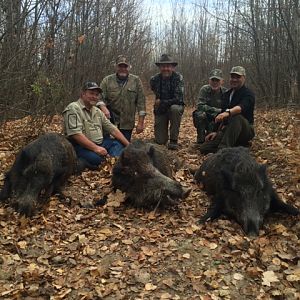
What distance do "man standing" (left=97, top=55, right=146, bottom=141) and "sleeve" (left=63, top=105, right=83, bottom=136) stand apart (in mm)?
1915

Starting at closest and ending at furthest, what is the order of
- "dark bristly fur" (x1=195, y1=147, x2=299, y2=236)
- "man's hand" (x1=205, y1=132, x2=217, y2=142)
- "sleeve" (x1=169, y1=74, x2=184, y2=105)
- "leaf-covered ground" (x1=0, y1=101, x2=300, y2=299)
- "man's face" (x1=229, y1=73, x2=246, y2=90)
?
"leaf-covered ground" (x1=0, y1=101, x2=300, y2=299) < "dark bristly fur" (x1=195, y1=147, x2=299, y2=236) < "man's face" (x1=229, y1=73, x2=246, y2=90) < "man's hand" (x1=205, y1=132, x2=217, y2=142) < "sleeve" (x1=169, y1=74, x2=184, y2=105)

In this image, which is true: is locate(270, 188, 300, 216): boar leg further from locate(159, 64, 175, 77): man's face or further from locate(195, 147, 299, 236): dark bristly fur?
locate(159, 64, 175, 77): man's face

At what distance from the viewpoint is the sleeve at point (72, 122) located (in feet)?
22.0

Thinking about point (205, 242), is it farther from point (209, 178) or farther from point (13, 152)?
point (13, 152)

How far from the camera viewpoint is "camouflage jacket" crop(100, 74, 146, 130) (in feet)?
28.4

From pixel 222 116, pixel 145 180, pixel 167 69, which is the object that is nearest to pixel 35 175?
pixel 145 180

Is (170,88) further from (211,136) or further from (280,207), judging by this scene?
(280,207)

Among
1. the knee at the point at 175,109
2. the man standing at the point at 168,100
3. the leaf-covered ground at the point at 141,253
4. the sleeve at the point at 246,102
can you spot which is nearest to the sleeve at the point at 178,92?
the man standing at the point at 168,100

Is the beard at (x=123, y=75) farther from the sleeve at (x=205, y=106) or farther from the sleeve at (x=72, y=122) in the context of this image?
the sleeve at (x=72, y=122)

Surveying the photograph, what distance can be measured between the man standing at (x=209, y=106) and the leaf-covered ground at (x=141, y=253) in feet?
9.54

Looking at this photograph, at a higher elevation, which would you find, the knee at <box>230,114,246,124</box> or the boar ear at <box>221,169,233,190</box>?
the knee at <box>230,114,246,124</box>

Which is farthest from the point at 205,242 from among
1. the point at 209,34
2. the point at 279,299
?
the point at 209,34

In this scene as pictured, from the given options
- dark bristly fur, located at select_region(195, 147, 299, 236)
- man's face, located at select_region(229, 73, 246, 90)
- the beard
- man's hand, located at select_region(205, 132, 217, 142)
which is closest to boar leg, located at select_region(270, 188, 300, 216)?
dark bristly fur, located at select_region(195, 147, 299, 236)

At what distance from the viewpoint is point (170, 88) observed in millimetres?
8883
